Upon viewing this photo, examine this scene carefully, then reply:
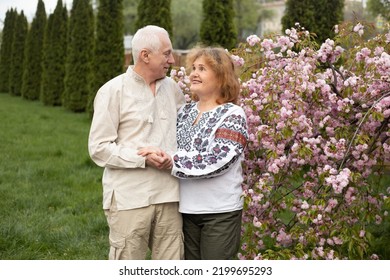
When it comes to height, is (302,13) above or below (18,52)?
above

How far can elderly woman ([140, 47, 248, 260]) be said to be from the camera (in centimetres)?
254

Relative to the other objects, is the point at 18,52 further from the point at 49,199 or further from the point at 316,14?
the point at 49,199

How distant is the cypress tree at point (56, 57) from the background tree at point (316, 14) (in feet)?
30.5

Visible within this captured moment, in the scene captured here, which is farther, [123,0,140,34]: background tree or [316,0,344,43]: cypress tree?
[123,0,140,34]: background tree

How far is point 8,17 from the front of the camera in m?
22.0

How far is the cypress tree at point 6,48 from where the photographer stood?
21.9 meters

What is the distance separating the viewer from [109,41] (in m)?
12.2

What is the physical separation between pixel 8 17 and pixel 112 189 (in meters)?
21.3

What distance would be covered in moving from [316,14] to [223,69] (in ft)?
21.2

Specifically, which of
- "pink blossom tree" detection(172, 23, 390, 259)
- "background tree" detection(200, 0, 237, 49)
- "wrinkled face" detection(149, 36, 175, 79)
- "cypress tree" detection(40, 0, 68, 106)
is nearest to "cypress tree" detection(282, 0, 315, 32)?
"background tree" detection(200, 0, 237, 49)

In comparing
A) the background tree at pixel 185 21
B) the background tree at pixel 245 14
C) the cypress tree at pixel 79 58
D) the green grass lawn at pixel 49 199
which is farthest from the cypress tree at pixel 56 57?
the background tree at pixel 245 14

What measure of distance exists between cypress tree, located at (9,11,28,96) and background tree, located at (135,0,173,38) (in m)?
10.7

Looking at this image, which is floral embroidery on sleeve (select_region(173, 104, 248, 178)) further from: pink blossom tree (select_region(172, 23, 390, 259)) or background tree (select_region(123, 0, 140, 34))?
background tree (select_region(123, 0, 140, 34))

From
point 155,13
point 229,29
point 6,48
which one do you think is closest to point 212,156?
point 229,29
